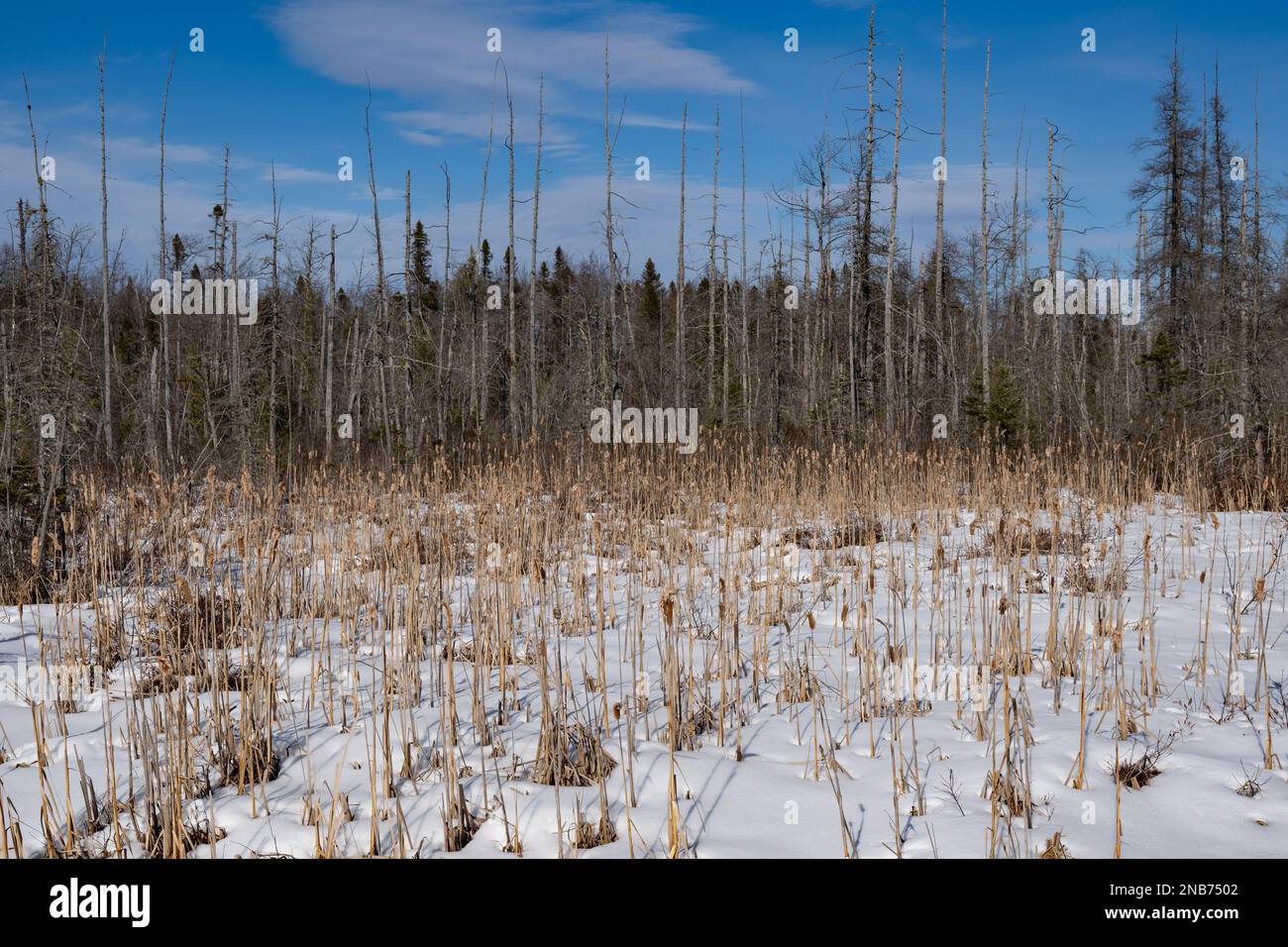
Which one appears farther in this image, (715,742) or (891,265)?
(891,265)

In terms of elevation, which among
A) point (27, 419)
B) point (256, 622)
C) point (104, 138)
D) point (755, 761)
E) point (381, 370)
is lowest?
point (755, 761)

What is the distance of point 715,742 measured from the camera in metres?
3.08

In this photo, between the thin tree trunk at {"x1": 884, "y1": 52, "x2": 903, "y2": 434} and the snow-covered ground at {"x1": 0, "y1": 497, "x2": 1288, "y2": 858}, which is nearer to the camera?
the snow-covered ground at {"x1": 0, "y1": 497, "x2": 1288, "y2": 858}

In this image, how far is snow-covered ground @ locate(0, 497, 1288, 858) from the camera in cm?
234

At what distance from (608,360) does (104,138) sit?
10.2m

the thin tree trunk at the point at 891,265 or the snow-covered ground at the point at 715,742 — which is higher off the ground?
the thin tree trunk at the point at 891,265

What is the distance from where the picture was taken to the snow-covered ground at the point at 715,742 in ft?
7.69

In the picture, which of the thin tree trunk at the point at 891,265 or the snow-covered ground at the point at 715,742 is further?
the thin tree trunk at the point at 891,265

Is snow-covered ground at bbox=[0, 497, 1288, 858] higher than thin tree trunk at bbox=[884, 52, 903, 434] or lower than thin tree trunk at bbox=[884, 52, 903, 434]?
lower
